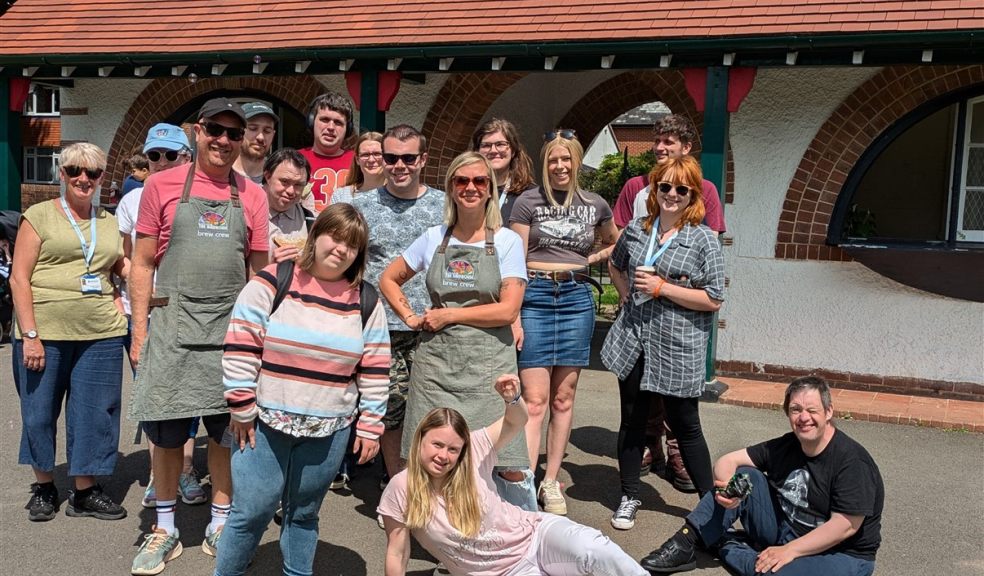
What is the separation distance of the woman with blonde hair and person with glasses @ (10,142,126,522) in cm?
199

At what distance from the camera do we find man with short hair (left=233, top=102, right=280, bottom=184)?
4699 mm

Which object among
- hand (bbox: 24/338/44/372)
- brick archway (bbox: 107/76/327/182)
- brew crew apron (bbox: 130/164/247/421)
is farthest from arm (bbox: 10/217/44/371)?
brick archway (bbox: 107/76/327/182)

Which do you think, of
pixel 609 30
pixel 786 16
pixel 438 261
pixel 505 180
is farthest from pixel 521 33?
pixel 438 261

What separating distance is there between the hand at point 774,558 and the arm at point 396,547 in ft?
4.85

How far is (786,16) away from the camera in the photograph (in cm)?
733

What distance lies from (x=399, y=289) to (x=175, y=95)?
A: 8.23m

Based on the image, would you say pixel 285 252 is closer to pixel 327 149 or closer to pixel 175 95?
pixel 327 149

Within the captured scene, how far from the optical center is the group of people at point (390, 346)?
330cm

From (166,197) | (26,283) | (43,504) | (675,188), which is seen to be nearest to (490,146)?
(675,188)

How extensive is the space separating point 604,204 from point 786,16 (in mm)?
3493

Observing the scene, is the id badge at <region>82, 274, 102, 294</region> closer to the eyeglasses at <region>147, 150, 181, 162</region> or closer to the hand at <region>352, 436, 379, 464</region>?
the eyeglasses at <region>147, 150, 181, 162</region>

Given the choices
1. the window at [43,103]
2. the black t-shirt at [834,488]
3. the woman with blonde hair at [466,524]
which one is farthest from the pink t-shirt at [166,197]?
the window at [43,103]

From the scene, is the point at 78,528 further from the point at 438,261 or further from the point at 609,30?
the point at 609,30

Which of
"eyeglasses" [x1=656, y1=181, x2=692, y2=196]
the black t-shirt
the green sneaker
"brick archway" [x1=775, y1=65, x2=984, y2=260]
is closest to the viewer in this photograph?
the black t-shirt
